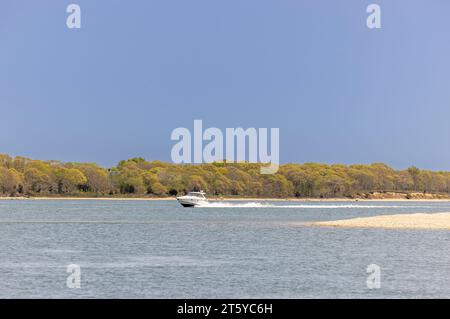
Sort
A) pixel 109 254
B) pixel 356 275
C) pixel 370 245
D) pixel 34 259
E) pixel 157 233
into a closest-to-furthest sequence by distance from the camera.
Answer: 1. pixel 356 275
2. pixel 34 259
3. pixel 109 254
4. pixel 370 245
5. pixel 157 233

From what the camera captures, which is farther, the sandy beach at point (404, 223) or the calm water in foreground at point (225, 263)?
the sandy beach at point (404, 223)

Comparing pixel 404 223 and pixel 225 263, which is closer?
pixel 225 263

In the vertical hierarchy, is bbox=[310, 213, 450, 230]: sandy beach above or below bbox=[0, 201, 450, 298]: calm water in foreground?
below

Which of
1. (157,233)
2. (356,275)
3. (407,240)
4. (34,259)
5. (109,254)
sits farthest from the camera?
(157,233)

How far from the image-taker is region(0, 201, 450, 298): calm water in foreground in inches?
1511

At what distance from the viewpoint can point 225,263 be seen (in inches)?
2007

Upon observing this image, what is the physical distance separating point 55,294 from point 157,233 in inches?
1714

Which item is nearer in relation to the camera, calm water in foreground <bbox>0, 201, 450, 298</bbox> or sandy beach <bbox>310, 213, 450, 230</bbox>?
calm water in foreground <bbox>0, 201, 450, 298</bbox>

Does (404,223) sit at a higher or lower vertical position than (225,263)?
lower

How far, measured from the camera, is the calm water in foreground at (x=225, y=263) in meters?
38.4

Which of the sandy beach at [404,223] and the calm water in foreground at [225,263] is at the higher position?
the calm water in foreground at [225,263]

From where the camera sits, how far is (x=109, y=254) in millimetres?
57125

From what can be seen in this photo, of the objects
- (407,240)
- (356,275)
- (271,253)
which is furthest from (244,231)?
(356,275)
